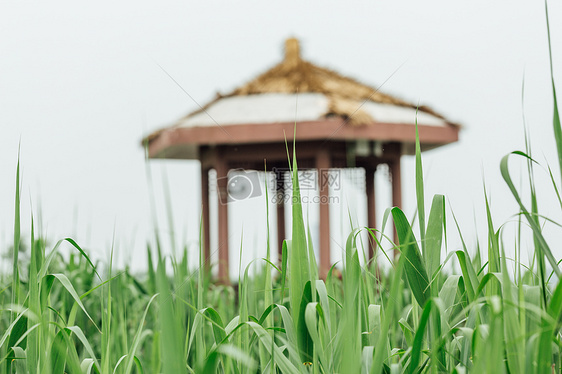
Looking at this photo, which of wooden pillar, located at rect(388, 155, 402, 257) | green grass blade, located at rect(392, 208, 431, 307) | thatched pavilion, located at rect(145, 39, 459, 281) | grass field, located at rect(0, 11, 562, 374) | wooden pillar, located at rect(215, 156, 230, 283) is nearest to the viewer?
grass field, located at rect(0, 11, 562, 374)

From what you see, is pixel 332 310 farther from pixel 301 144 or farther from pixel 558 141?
pixel 301 144

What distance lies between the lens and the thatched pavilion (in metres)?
4.34

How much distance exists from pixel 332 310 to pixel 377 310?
0.07m

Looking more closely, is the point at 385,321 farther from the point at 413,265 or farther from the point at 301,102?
the point at 301,102

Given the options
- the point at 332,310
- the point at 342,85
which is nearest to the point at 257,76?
the point at 342,85

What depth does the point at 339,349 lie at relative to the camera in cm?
78

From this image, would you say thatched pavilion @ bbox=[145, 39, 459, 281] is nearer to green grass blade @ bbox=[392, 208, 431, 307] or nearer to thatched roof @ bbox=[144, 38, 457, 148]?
thatched roof @ bbox=[144, 38, 457, 148]

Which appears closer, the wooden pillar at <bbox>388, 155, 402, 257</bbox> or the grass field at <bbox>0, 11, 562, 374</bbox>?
the grass field at <bbox>0, 11, 562, 374</bbox>

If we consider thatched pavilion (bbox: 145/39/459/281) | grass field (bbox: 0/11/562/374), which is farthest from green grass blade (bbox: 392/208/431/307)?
thatched pavilion (bbox: 145/39/459/281)

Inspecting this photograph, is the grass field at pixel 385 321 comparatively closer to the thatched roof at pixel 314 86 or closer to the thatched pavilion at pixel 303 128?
the thatched pavilion at pixel 303 128

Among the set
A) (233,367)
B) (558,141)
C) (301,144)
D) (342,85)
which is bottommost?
(233,367)

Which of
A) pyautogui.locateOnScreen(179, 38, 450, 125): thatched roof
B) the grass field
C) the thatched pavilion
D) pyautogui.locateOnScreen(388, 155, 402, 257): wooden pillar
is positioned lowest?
the grass field

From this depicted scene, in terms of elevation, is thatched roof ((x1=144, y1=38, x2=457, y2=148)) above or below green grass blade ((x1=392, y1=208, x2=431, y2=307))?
above

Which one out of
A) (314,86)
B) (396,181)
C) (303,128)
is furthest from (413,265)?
(396,181)
